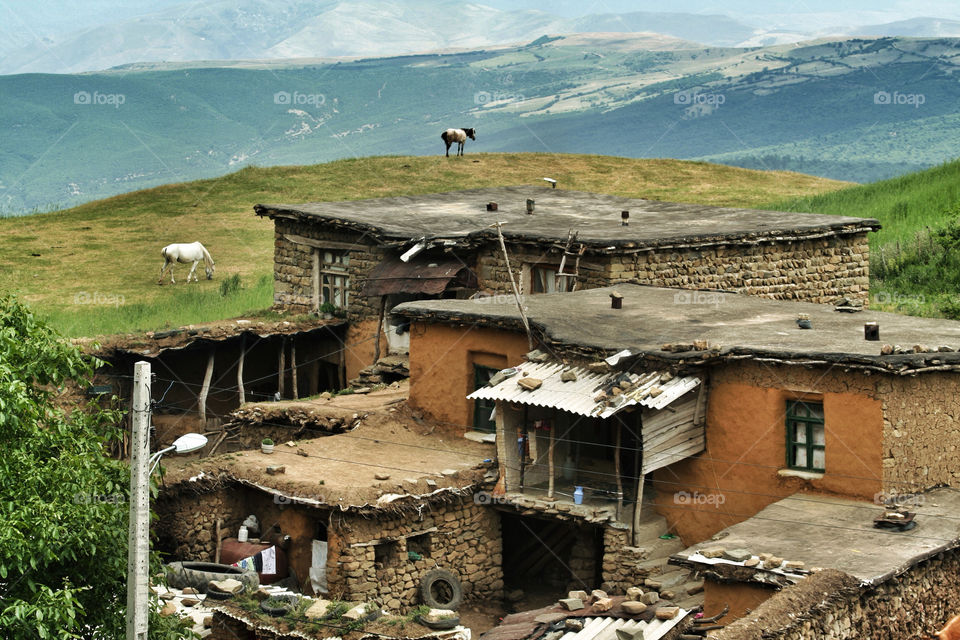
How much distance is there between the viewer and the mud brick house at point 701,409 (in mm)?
21578

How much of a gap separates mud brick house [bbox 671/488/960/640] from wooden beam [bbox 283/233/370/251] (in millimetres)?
15558

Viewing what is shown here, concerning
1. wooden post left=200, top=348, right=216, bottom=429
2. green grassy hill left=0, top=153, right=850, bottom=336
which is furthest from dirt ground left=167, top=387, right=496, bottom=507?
green grassy hill left=0, top=153, right=850, bottom=336

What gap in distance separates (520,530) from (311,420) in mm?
5169

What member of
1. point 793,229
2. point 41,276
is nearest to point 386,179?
point 41,276

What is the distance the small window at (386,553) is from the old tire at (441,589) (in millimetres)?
678

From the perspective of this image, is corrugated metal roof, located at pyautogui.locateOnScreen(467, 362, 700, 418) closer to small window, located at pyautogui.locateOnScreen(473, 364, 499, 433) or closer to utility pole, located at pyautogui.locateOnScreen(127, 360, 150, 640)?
small window, located at pyautogui.locateOnScreen(473, 364, 499, 433)

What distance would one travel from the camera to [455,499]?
24.0m

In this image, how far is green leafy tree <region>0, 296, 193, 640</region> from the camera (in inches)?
614

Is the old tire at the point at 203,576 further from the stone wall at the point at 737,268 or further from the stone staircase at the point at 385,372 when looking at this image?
the stone wall at the point at 737,268

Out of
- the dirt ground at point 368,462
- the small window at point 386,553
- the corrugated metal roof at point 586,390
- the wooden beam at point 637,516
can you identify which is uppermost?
the corrugated metal roof at point 586,390

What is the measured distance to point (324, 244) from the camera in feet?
115

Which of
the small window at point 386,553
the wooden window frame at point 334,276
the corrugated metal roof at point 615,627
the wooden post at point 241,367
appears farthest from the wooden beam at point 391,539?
the wooden window frame at point 334,276

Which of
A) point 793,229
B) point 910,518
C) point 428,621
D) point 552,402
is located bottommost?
point 428,621

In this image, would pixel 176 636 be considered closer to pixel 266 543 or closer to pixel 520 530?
pixel 266 543
